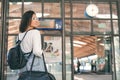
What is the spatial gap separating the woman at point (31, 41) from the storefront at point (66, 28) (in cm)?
327

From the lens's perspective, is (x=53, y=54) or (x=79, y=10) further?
(x=79, y=10)

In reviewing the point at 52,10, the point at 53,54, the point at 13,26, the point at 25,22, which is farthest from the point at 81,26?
the point at 25,22

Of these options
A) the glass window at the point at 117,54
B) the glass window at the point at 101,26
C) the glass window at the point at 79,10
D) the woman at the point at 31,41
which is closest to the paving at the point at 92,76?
the glass window at the point at 117,54

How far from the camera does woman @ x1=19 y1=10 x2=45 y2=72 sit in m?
2.89

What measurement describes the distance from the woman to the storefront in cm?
327

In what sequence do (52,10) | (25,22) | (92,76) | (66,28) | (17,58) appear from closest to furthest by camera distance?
(17,58) → (25,22) → (92,76) → (66,28) → (52,10)

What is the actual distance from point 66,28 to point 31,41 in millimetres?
3592

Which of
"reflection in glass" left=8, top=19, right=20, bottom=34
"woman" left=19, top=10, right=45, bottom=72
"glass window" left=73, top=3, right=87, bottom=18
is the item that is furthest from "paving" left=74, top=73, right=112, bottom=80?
"woman" left=19, top=10, right=45, bottom=72

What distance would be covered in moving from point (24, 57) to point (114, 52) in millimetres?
4034

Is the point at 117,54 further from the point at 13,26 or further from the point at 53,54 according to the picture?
the point at 13,26

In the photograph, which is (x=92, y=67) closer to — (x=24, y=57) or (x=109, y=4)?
(x=109, y=4)

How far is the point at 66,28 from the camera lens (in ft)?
21.4

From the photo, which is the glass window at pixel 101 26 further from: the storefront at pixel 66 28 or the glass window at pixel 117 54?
the glass window at pixel 117 54

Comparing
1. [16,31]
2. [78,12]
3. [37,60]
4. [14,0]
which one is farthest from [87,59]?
[37,60]
